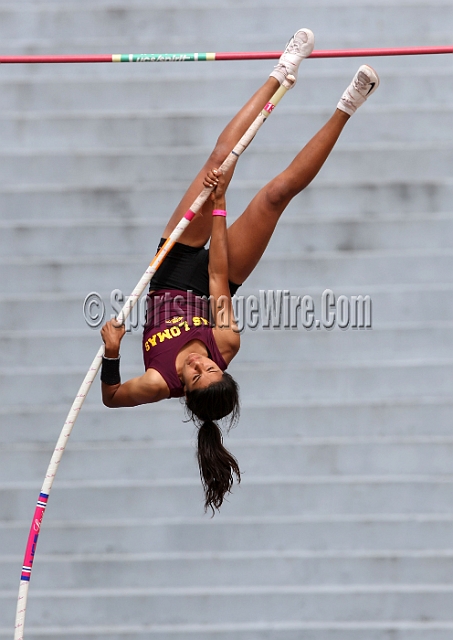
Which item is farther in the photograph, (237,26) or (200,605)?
(237,26)

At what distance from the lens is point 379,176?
448 cm

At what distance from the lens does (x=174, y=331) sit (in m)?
3.07

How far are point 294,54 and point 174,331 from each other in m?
1.11

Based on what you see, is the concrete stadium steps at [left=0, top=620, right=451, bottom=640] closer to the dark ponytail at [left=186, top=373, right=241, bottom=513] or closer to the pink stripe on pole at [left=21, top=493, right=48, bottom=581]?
the pink stripe on pole at [left=21, top=493, right=48, bottom=581]

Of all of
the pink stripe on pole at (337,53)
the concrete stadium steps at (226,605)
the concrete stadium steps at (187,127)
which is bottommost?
the concrete stadium steps at (226,605)

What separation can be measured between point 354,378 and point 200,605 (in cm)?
132

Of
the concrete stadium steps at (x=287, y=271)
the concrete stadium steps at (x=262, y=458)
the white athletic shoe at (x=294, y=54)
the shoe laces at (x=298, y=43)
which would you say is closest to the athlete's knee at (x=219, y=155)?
the white athletic shoe at (x=294, y=54)

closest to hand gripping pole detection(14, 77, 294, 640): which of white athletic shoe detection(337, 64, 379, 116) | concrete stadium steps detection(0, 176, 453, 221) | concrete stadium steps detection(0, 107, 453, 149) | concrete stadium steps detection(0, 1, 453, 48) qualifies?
white athletic shoe detection(337, 64, 379, 116)

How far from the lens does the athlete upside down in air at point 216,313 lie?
9.79 feet

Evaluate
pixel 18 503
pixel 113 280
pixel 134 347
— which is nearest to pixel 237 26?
pixel 113 280

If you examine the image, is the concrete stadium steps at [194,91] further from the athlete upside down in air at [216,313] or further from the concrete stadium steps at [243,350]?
the athlete upside down in air at [216,313]

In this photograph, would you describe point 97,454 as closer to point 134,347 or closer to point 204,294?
point 134,347

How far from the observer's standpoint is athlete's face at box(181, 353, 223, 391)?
2928 millimetres

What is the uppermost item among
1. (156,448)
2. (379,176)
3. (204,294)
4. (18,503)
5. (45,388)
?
(379,176)
